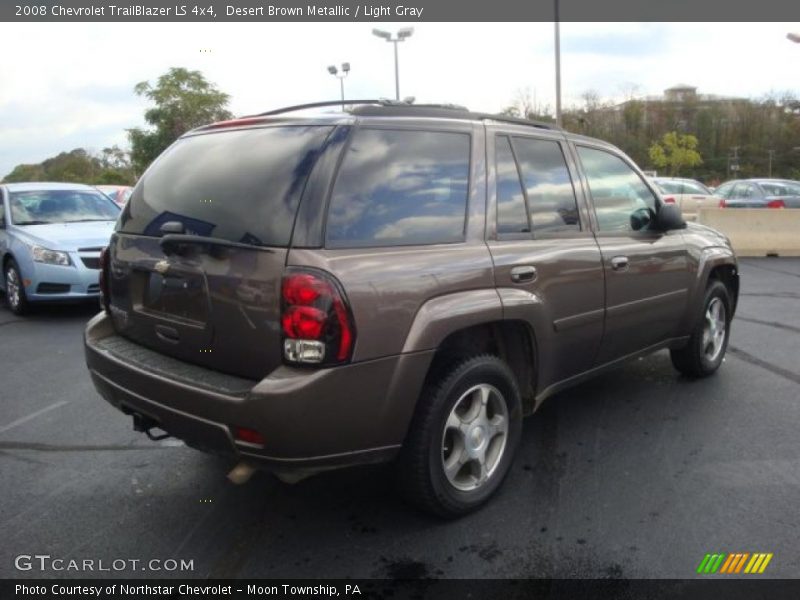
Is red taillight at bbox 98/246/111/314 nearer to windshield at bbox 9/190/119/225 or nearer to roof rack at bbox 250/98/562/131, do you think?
roof rack at bbox 250/98/562/131

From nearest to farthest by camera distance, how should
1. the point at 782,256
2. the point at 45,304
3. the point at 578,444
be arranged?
the point at 578,444
the point at 45,304
the point at 782,256

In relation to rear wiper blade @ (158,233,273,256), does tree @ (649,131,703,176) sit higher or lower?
higher

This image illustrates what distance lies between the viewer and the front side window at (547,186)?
3580 millimetres

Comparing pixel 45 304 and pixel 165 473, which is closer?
pixel 165 473

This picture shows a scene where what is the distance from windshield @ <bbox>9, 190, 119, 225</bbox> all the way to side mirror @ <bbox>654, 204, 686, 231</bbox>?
736 cm

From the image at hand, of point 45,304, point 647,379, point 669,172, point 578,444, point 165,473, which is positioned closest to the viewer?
point 165,473

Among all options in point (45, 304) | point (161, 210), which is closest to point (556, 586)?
point (161, 210)

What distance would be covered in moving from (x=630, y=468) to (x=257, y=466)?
82.1 inches

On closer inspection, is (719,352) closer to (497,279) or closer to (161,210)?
(497,279)

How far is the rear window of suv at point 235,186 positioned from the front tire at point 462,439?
98 centimetres

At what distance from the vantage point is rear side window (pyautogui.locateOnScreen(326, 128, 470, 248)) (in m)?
2.75

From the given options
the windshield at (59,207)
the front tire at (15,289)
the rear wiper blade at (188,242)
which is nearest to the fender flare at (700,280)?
the rear wiper blade at (188,242)

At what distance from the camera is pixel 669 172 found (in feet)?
185

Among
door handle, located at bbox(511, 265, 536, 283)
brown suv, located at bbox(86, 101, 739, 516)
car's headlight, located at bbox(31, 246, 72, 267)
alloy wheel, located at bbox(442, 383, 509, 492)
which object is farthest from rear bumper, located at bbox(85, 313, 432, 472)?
car's headlight, located at bbox(31, 246, 72, 267)
